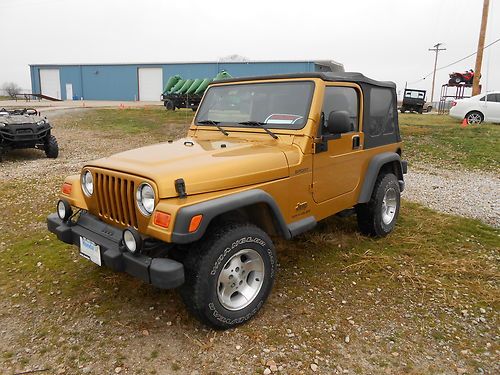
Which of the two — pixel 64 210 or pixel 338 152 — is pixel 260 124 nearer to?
pixel 338 152

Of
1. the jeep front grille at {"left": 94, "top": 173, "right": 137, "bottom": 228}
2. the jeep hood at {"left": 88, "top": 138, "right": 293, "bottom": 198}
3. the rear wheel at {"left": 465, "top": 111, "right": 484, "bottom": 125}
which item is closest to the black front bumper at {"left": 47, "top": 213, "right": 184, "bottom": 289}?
the jeep front grille at {"left": 94, "top": 173, "right": 137, "bottom": 228}

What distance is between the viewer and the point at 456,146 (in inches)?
460

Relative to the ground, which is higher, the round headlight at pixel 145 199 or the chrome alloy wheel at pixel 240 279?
the round headlight at pixel 145 199

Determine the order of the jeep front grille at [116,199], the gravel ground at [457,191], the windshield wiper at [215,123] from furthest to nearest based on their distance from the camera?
the gravel ground at [457,191] < the windshield wiper at [215,123] < the jeep front grille at [116,199]

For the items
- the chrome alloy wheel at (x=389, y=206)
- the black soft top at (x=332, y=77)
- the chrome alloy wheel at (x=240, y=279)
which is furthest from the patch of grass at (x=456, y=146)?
the chrome alloy wheel at (x=240, y=279)

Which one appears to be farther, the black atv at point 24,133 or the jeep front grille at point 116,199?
the black atv at point 24,133

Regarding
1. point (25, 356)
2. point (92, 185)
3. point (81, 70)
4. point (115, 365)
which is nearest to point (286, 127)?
point (92, 185)

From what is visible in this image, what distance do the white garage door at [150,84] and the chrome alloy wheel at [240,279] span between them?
4150 centimetres

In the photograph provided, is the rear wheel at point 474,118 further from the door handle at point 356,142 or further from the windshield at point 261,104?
the windshield at point 261,104

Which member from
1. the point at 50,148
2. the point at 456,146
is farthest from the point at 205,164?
the point at 456,146

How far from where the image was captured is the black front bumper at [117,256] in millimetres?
2686

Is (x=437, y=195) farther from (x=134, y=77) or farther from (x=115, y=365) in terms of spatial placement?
(x=134, y=77)

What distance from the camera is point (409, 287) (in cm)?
386

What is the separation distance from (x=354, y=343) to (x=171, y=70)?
41.4m
